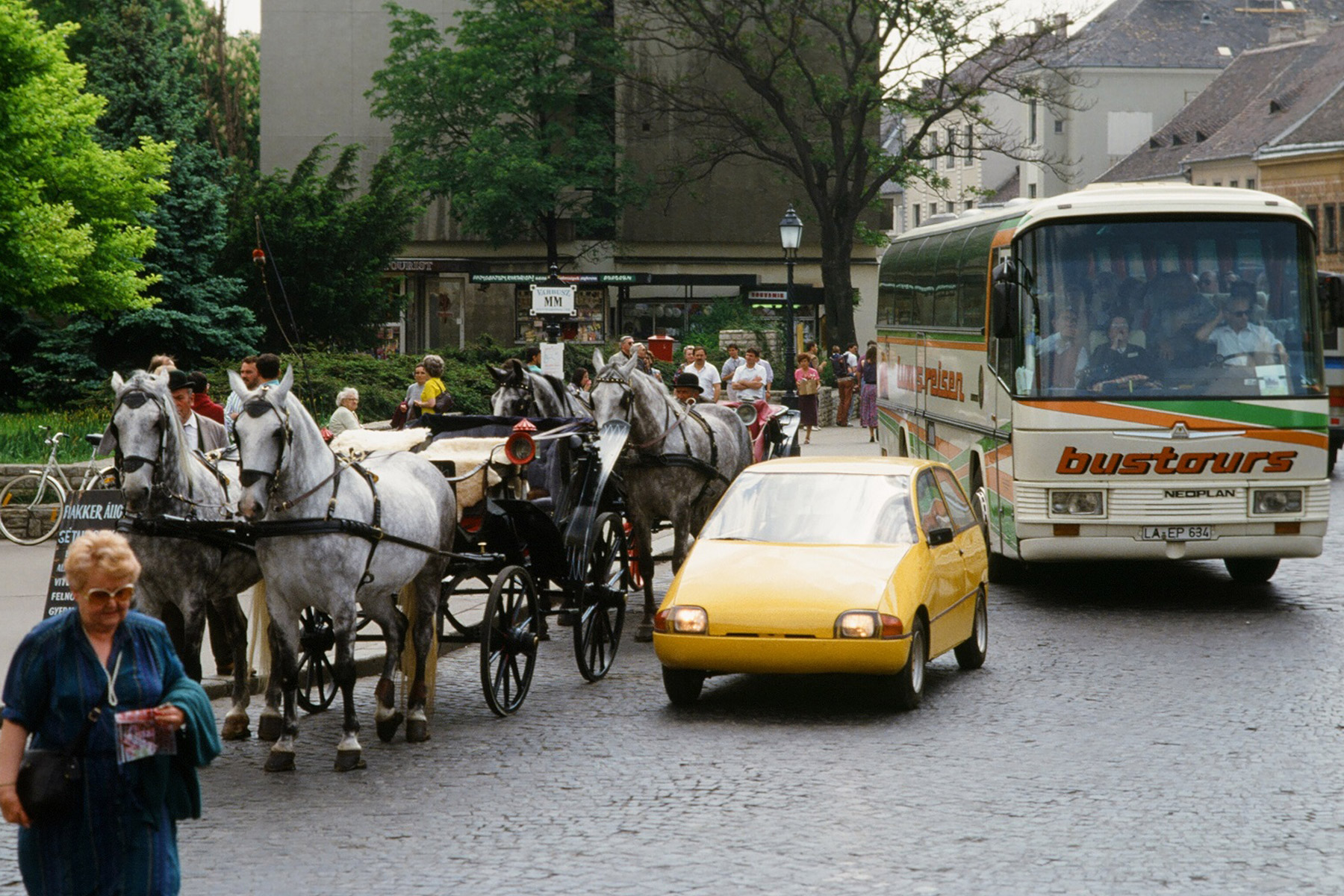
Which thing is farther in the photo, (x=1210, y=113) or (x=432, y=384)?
(x=1210, y=113)

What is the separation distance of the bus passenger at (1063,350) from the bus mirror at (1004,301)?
0.37 meters

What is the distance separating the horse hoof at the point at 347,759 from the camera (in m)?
9.05

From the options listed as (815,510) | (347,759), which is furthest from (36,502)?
(347,759)

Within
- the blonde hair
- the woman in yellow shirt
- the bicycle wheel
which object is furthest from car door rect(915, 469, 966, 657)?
the bicycle wheel

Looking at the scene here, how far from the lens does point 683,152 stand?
5956 cm

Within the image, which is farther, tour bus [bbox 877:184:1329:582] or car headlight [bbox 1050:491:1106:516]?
car headlight [bbox 1050:491:1106:516]

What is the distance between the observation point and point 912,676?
10.5 metres

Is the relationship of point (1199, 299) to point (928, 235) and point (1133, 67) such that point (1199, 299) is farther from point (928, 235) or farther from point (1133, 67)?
point (1133, 67)

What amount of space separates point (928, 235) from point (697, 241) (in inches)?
1591

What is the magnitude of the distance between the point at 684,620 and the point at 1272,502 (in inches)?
253

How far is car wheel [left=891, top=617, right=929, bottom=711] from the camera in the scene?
1043 centimetres

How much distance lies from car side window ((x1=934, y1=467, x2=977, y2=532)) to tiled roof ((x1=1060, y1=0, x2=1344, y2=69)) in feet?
273

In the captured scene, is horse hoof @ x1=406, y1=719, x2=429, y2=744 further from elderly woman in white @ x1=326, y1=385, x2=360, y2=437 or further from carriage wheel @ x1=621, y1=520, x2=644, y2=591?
Answer: elderly woman in white @ x1=326, y1=385, x2=360, y2=437

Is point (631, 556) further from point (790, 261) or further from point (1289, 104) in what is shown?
point (1289, 104)
